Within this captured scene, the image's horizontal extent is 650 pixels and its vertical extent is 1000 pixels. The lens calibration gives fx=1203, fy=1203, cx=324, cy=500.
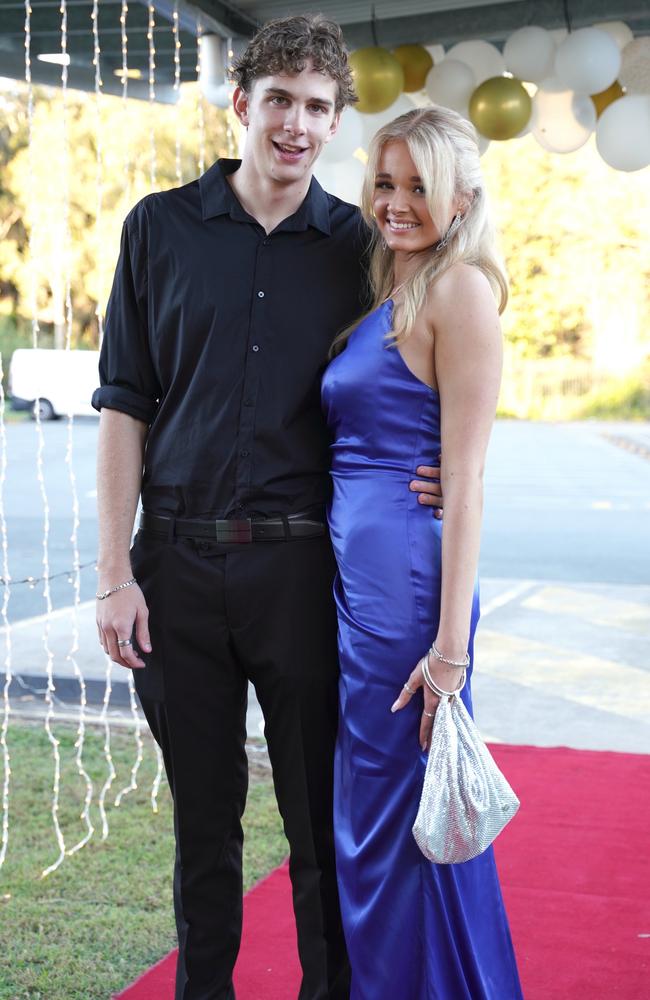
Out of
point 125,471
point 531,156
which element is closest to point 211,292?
point 125,471

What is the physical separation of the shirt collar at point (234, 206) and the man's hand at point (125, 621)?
2.21ft

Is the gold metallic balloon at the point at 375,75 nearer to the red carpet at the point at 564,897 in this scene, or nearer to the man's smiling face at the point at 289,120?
the red carpet at the point at 564,897

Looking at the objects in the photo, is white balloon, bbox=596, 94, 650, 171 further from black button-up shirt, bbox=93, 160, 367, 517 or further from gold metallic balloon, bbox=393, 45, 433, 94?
black button-up shirt, bbox=93, 160, 367, 517

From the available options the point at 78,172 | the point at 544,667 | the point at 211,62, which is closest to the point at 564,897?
the point at 544,667

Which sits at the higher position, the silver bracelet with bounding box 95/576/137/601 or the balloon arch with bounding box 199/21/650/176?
the balloon arch with bounding box 199/21/650/176

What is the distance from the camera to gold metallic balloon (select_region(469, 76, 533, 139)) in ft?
16.7

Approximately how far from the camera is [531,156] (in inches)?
962

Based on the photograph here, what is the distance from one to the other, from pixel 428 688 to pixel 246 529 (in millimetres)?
407

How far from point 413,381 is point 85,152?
2757 cm

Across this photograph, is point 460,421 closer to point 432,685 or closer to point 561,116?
point 432,685

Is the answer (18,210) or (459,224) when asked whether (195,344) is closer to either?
Answer: (459,224)

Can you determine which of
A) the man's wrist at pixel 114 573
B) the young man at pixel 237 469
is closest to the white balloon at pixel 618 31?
the young man at pixel 237 469

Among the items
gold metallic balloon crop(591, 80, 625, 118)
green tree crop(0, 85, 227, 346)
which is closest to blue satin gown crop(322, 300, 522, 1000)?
gold metallic balloon crop(591, 80, 625, 118)

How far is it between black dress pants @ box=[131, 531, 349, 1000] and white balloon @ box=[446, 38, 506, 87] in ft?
12.8
